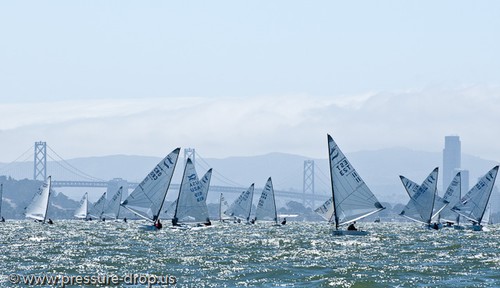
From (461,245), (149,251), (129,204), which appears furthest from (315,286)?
(129,204)

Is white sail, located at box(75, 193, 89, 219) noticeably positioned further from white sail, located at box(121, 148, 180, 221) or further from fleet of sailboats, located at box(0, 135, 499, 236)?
white sail, located at box(121, 148, 180, 221)

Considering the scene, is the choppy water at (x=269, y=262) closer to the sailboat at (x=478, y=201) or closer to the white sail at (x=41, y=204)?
the sailboat at (x=478, y=201)

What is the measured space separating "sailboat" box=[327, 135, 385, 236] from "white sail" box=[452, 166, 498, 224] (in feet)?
95.1

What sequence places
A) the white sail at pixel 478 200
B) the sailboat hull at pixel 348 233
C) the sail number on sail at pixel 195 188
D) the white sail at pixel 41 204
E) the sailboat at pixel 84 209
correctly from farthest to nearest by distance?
the sailboat at pixel 84 209, the white sail at pixel 41 204, the white sail at pixel 478 200, the sail number on sail at pixel 195 188, the sailboat hull at pixel 348 233

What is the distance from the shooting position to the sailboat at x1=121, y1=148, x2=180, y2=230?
70.9 m

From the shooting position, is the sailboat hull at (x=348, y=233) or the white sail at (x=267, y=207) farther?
the white sail at (x=267, y=207)

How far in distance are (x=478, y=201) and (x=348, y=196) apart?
30228 mm

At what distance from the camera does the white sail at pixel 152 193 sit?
70875mm

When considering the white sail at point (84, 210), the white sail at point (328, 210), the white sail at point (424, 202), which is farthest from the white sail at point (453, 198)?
the white sail at point (84, 210)

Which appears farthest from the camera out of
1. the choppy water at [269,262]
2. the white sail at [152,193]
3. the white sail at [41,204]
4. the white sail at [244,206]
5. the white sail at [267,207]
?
the white sail at [41,204]

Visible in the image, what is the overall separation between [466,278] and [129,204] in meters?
39.1

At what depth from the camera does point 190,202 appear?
2918 inches

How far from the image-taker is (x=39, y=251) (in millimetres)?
46969
